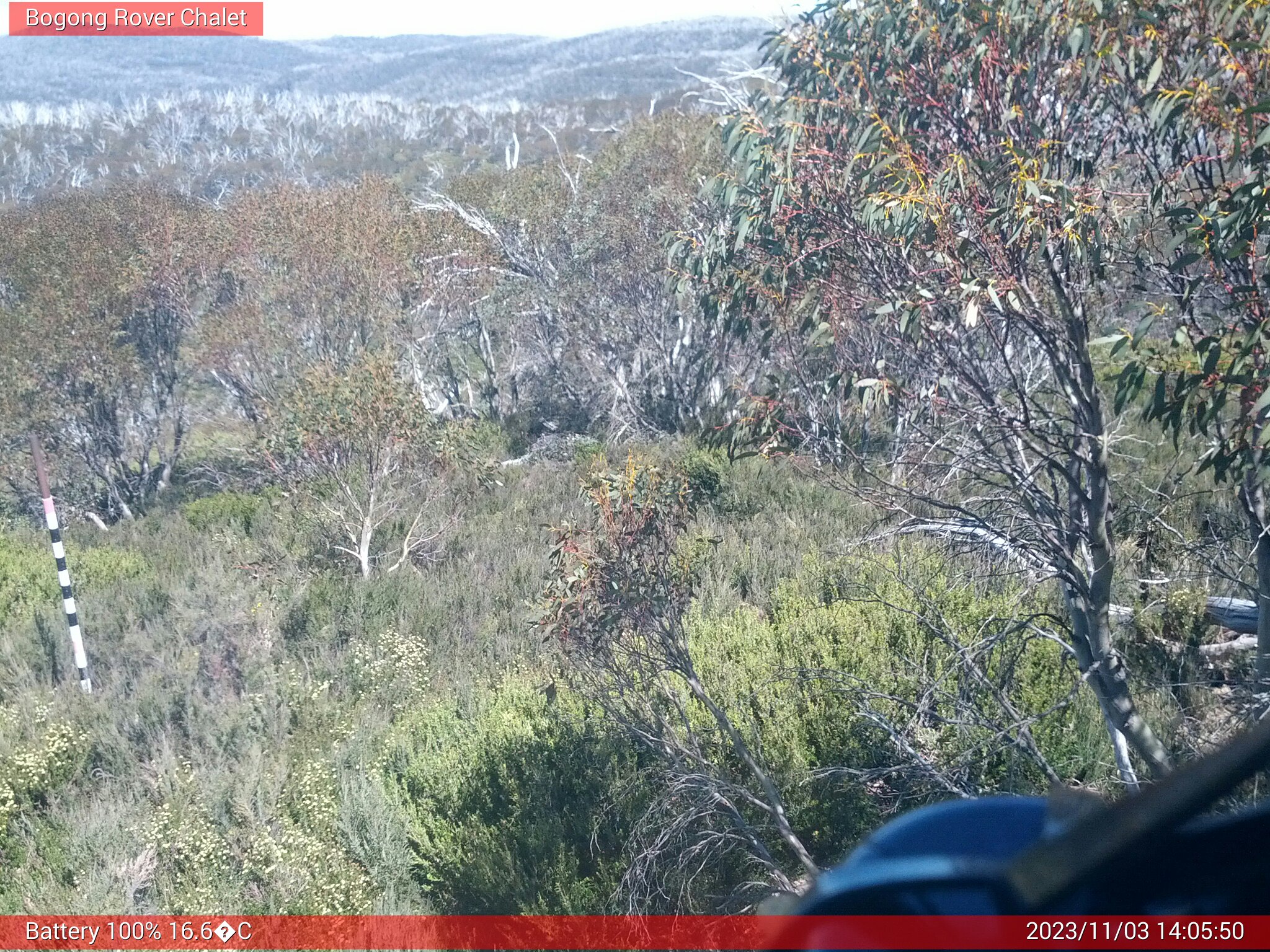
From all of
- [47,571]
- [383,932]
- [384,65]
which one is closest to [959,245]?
[383,932]

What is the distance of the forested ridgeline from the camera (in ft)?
12.6

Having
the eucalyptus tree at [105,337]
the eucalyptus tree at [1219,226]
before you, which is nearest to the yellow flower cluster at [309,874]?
the eucalyptus tree at [1219,226]

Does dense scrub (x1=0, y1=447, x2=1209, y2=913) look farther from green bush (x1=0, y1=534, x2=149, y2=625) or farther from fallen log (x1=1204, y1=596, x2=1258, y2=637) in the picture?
fallen log (x1=1204, y1=596, x2=1258, y2=637)

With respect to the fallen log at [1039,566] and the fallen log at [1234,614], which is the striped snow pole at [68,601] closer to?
the fallen log at [1039,566]

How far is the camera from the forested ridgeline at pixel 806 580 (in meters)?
3.85

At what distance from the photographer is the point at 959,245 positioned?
12.3 feet

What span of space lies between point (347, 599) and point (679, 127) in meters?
12.2

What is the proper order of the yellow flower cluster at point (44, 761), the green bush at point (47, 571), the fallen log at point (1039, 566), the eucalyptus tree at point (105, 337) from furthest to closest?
the eucalyptus tree at point (105, 337)
the green bush at point (47, 571)
the yellow flower cluster at point (44, 761)
the fallen log at point (1039, 566)

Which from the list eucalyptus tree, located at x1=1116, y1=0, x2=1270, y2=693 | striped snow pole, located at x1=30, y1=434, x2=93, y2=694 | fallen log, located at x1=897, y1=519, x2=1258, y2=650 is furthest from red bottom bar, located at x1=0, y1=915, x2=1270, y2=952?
striped snow pole, located at x1=30, y1=434, x2=93, y2=694

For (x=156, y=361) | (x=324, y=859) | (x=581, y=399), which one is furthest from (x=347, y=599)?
(x=156, y=361)

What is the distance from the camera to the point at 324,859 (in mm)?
5551

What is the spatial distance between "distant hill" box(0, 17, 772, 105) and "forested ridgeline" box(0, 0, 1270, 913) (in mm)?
54661

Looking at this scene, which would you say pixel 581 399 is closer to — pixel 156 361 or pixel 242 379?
pixel 242 379

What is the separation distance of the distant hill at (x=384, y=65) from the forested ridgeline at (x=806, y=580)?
54.7 meters
